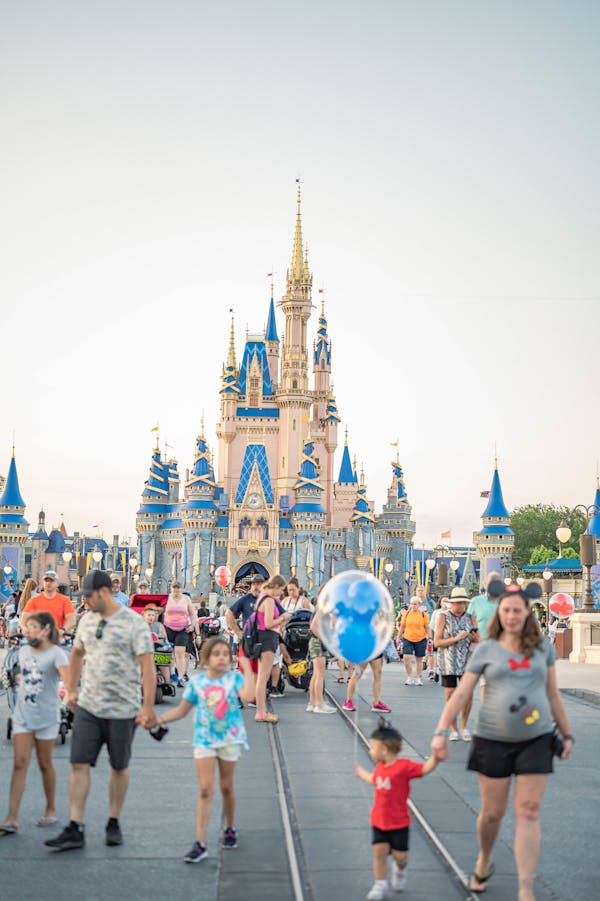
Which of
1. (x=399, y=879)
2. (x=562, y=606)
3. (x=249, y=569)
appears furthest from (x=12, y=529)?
(x=399, y=879)

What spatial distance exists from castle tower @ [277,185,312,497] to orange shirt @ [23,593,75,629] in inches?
3152

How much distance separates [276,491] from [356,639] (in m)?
83.8

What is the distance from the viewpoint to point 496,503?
88938 millimetres

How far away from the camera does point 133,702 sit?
22.6 feet

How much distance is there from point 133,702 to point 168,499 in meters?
90.9

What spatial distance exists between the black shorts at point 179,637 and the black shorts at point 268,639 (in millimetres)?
4239

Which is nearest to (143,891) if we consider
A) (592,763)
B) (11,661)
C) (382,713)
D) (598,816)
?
(598,816)

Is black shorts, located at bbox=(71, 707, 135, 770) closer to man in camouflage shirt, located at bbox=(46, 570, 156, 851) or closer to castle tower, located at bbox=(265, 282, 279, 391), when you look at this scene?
man in camouflage shirt, located at bbox=(46, 570, 156, 851)

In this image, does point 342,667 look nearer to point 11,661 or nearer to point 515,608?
point 11,661

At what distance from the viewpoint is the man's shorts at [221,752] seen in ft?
21.9

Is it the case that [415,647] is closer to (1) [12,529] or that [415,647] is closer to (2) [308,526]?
(2) [308,526]

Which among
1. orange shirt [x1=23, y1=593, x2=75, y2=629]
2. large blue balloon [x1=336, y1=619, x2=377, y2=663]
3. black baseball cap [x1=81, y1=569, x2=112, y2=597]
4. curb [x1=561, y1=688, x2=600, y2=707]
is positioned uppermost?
black baseball cap [x1=81, y1=569, x2=112, y2=597]

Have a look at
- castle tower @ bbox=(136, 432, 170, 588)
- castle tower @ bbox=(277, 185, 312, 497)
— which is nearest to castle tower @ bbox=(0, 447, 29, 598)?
castle tower @ bbox=(136, 432, 170, 588)

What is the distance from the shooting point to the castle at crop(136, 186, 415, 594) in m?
88.0
